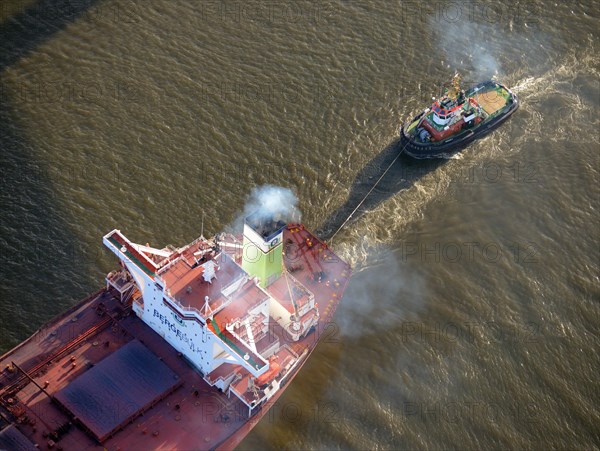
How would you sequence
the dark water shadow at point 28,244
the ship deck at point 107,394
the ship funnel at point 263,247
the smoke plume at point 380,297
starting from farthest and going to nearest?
1. the smoke plume at point 380,297
2. the dark water shadow at point 28,244
3. the ship funnel at point 263,247
4. the ship deck at point 107,394

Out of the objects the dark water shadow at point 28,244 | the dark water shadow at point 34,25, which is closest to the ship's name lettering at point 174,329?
the dark water shadow at point 28,244

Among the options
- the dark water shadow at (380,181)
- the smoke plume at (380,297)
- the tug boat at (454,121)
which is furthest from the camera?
the tug boat at (454,121)

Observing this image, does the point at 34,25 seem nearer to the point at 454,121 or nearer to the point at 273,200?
the point at 273,200

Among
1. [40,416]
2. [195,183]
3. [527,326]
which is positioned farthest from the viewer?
[195,183]

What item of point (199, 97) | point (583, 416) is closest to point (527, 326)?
point (583, 416)

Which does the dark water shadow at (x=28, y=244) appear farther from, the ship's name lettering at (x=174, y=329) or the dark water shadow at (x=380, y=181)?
the dark water shadow at (x=380, y=181)

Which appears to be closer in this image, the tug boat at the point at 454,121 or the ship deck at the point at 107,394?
the ship deck at the point at 107,394

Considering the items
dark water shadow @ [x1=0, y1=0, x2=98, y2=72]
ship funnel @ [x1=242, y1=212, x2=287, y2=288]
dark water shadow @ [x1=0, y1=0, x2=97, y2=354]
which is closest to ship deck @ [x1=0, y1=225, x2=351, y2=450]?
ship funnel @ [x1=242, y1=212, x2=287, y2=288]

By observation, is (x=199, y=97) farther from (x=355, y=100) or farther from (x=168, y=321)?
(x=168, y=321)
